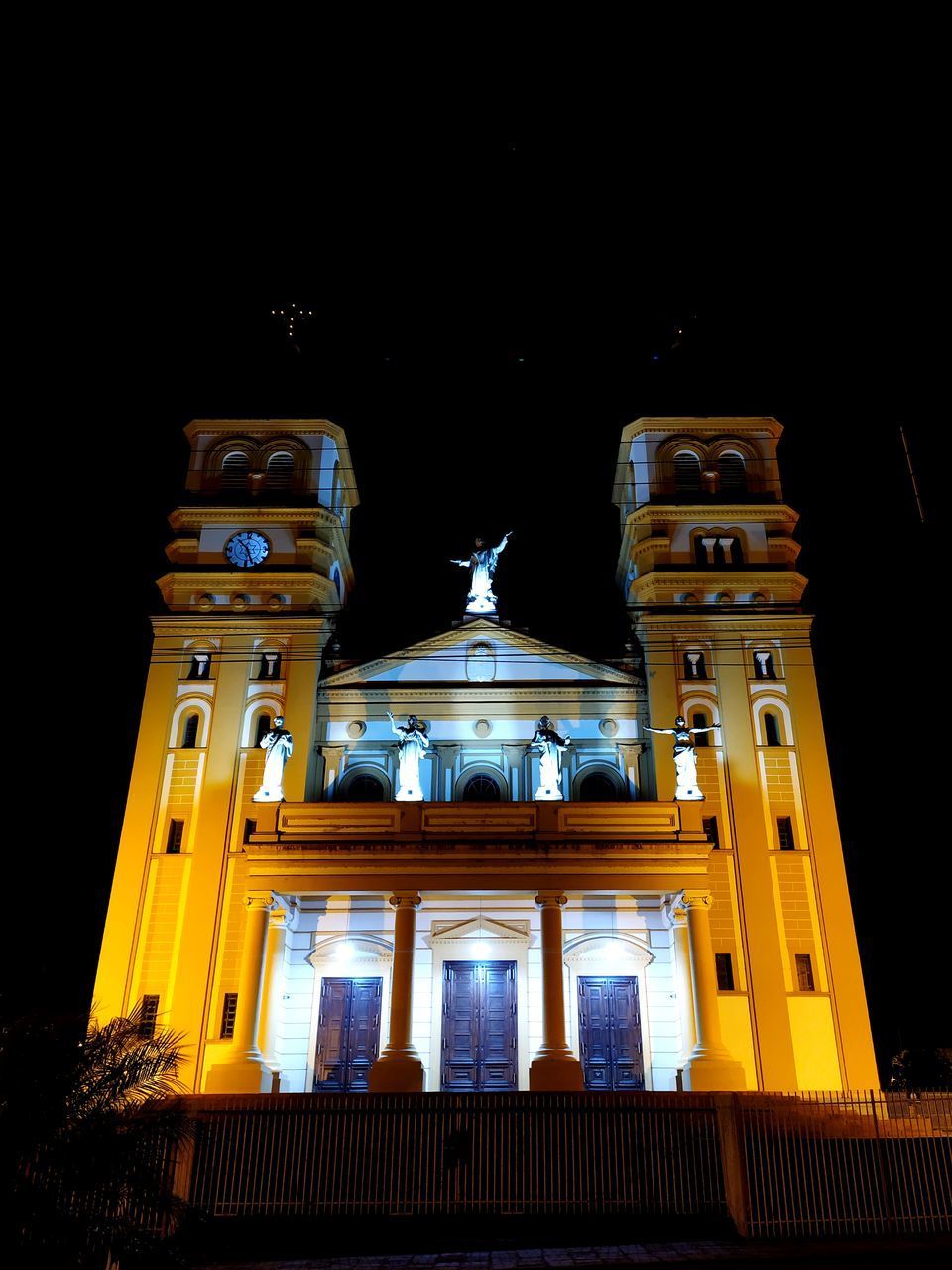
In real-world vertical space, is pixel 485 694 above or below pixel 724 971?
above

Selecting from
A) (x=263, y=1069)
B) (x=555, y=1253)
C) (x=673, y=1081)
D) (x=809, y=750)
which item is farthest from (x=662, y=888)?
(x=555, y=1253)

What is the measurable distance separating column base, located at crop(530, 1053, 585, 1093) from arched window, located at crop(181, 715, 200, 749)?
12.2 meters

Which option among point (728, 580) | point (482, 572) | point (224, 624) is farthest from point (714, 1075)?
point (224, 624)

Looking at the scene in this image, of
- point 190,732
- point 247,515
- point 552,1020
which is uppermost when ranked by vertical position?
point 247,515

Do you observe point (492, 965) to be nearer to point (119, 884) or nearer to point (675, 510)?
point (119, 884)

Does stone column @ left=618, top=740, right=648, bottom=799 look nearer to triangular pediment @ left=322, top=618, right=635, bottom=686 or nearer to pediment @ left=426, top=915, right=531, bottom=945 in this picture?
triangular pediment @ left=322, top=618, right=635, bottom=686

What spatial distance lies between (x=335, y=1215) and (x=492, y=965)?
440 inches

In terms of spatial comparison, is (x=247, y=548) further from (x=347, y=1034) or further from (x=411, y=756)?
(x=347, y=1034)

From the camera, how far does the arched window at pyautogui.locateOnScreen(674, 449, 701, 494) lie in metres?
30.6

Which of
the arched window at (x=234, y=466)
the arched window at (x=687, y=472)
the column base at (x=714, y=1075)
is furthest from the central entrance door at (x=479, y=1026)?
the arched window at (x=234, y=466)

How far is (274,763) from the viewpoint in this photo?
79.5ft

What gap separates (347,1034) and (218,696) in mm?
9499

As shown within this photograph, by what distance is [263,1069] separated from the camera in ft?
69.6

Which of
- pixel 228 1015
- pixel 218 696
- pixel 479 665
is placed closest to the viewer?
pixel 228 1015
